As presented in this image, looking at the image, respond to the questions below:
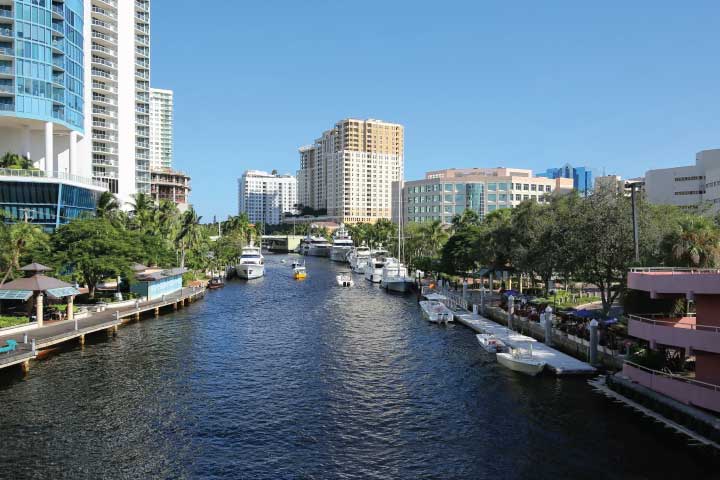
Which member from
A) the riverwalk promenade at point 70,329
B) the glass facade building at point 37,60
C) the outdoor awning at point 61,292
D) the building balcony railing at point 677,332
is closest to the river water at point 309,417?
the riverwalk promenade at point 70,329

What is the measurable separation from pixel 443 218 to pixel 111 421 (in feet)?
469

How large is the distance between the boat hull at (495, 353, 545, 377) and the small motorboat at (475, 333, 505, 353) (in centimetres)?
328

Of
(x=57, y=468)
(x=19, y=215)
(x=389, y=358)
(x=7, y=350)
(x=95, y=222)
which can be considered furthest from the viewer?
(x=19, y=215)

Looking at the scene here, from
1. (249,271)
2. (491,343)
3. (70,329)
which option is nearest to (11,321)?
(70,329)

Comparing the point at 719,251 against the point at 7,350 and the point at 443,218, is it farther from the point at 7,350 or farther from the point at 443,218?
the point at 443,218

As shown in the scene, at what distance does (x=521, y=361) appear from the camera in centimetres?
4125

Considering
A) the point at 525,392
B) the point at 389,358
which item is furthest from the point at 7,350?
the point at 525,392

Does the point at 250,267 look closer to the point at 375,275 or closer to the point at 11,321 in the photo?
the point at 375,275

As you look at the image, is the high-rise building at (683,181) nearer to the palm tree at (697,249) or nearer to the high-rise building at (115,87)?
the palm tree at (697,249)

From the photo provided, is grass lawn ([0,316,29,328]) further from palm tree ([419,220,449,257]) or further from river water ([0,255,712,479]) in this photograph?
palm tree ([419,220,449,257])

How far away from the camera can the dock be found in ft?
131

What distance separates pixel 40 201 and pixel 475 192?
115344 mm

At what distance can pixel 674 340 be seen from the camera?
2988cm

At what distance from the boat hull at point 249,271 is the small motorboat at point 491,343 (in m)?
77.0
